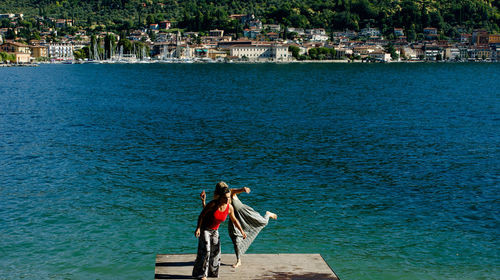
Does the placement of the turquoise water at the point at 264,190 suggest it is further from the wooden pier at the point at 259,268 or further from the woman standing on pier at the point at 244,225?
the woman standing on pier at the point at 244,225

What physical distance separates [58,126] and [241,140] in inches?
577

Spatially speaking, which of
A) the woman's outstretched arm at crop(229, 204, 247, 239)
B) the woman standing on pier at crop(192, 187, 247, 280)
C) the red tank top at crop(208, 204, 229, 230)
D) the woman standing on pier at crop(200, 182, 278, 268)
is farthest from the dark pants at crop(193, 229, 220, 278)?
the woman standing on pier at crop(200, 182, 278, 268)

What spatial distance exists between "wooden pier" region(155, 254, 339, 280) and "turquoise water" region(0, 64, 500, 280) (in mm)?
2183

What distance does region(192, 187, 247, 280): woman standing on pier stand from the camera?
388 inches

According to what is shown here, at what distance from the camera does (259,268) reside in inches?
419

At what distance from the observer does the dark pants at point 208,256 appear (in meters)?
10.1

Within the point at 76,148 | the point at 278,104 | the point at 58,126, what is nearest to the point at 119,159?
the point at 76,148

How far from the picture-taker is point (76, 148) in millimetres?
29750

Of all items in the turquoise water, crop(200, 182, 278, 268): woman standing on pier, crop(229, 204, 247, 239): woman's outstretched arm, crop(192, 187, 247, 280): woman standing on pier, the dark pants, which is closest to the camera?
crop(192, 187, 247, 280): woman standing on pier

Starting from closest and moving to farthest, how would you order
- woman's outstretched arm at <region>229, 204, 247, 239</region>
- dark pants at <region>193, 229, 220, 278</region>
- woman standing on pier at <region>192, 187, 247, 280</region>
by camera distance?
1. woman standing on pier at <region>192, 187, 247, 280</region>
2. dark pants at <region>193, 229, 220, 278</region>
3. woman's outstretched arm at <region>229, 204, 247, 239</region>

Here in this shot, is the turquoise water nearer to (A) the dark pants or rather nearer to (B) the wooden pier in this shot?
(B) the wooden pier

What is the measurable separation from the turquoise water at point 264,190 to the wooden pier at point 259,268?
7.16ft

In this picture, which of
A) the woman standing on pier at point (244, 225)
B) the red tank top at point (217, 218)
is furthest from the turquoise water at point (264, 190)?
the red tank top at point (217, 218)

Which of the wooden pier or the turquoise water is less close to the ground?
the wooden pier
